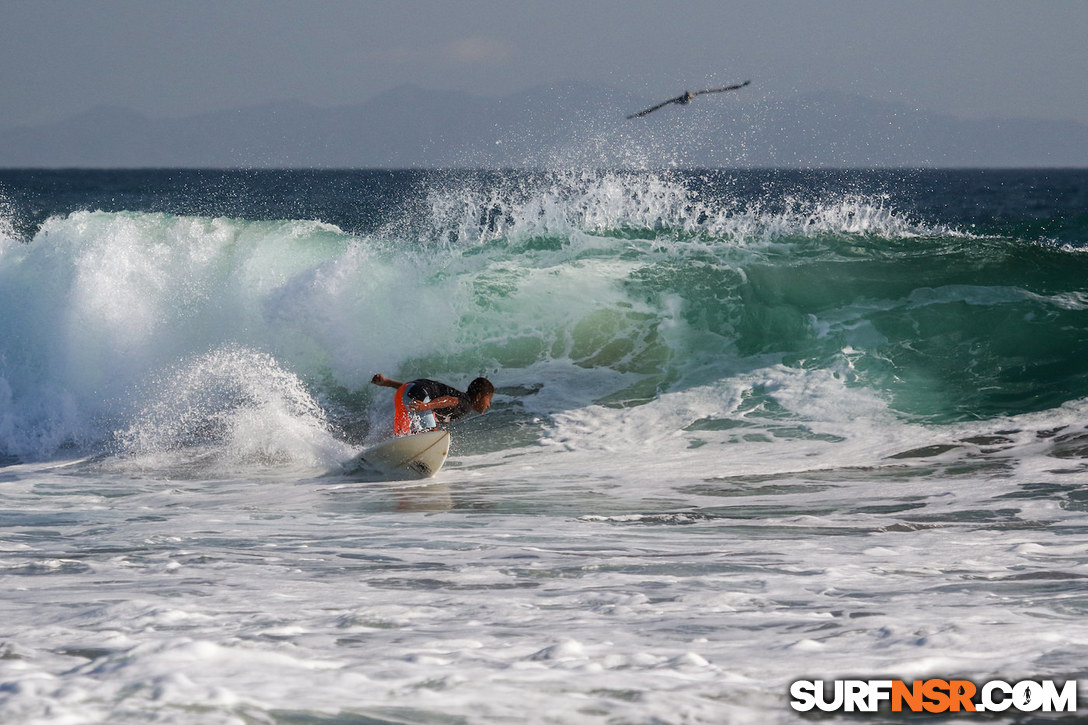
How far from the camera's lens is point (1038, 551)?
643 cm

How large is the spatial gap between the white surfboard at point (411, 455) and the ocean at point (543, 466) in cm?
24

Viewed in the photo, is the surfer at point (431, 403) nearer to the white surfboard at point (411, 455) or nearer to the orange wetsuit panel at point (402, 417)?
the orange wetsuit panel at point (402, 417)

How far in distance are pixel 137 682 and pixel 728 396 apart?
30.8 feet

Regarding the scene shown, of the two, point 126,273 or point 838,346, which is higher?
point 126,273

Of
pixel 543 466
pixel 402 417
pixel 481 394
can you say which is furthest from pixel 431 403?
pixel 543 466

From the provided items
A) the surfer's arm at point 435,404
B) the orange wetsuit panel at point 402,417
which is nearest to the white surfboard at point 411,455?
the orange wetsuit panel at point 402,417

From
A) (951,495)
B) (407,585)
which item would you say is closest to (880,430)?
(951,495)

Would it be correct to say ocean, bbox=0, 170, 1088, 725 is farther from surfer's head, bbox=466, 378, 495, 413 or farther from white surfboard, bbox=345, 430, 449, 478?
surfer's head, bbox=466, 378, 495, 413

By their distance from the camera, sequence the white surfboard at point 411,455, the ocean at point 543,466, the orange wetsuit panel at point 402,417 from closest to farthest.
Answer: the ocean at point 543,466
the white surfboard at point 411,455
the orange wetsuit panel at point 402,417

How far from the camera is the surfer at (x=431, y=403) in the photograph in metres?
9.96

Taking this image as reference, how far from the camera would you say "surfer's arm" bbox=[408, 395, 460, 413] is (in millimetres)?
10125

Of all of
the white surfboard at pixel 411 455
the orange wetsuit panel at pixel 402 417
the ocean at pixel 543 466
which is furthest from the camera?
the orange wetsuit panel at pixel 402 417

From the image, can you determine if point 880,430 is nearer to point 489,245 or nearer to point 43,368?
point 489,245

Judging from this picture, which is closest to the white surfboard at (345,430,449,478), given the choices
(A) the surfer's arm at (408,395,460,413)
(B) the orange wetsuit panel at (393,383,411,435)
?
(B) the orange wetsuit panel at (393,383,411,435)
